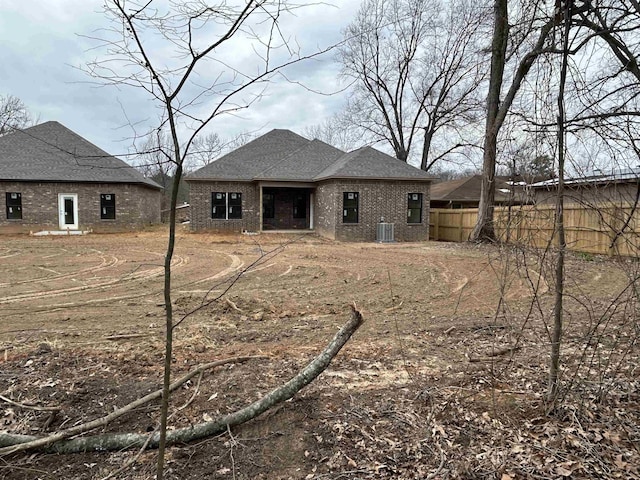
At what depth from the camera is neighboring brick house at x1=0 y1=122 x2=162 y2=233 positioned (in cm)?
2081

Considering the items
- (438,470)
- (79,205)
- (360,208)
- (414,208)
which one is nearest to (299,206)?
(360,208)

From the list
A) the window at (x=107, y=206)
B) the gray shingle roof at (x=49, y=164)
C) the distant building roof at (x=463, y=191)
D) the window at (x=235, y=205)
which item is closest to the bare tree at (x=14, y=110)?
the gray shingle roof at (x=49, y=164)

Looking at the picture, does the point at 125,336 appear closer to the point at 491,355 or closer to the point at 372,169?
the point at 491,355

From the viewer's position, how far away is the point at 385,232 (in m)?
19.5

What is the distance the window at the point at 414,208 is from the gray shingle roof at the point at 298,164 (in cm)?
91

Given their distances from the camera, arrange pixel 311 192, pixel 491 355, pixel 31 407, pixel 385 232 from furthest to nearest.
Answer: pixel 311 192
pixel 385 232
pixel 491 355
pixel 31 407

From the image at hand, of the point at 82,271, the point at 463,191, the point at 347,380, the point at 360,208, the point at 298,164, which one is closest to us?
the point at 347,380

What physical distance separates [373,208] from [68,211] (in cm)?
1570

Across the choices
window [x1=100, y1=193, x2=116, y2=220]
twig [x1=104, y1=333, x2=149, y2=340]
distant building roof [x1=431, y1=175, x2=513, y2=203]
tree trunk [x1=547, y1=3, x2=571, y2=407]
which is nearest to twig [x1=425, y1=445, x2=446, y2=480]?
tree trunk [x1=547, y1=3, x2=571, y2=407]

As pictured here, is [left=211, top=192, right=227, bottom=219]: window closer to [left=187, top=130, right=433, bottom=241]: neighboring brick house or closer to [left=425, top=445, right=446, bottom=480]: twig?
[left=187, top=130, right=433, bottom=241]: neighboring brick house

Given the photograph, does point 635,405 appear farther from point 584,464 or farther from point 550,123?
point 550,123

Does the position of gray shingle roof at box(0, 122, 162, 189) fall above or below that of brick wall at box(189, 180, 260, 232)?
Result: above

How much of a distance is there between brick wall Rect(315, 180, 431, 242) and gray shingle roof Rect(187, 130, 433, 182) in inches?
17.2

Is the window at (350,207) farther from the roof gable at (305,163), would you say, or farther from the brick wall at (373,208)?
the roof gable at (305,163)
